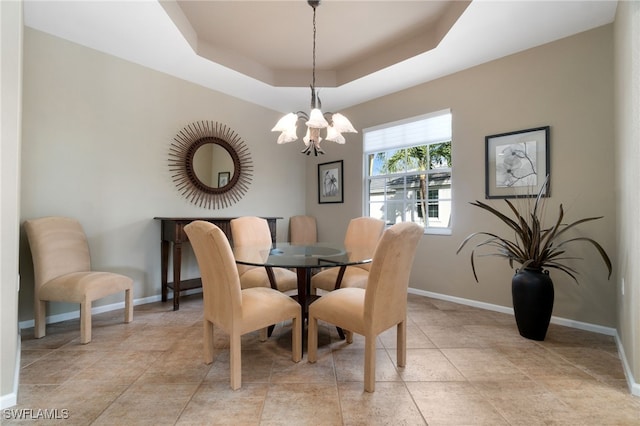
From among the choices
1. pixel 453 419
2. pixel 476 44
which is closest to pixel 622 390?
pixel 453 419

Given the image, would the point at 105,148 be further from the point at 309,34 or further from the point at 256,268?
the point at 309,34

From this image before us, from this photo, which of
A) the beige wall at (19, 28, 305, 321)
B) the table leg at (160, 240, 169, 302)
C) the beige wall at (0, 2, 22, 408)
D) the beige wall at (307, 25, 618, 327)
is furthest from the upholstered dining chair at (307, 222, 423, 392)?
the beige wall at (19, 28, 305, 321)

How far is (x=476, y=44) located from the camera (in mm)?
2697

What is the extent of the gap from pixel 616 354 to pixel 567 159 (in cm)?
162

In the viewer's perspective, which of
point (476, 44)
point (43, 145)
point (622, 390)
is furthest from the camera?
point (476, 44)

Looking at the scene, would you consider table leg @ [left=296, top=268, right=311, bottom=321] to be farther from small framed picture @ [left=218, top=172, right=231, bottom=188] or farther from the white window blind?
the white window blind

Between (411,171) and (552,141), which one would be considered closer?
(552,141)

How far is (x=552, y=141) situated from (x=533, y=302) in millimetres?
1537

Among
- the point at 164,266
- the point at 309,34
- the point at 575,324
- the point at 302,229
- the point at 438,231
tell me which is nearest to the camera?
the point at 575,324

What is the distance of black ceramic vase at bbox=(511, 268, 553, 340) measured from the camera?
2.18 metres

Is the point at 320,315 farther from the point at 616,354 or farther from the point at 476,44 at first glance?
the point at 476,44

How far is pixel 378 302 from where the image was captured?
5.18ft

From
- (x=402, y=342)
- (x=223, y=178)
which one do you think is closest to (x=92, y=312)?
(x=223, y=178)

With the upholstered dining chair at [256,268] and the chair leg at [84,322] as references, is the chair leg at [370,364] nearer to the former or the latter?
the upholstered dining chair at [256,268]
